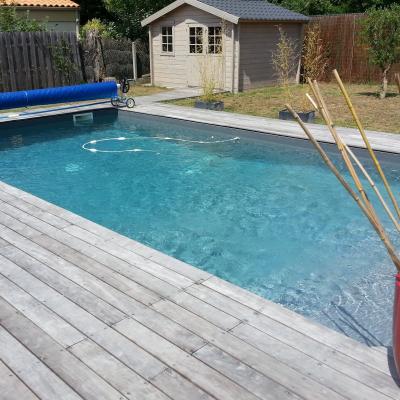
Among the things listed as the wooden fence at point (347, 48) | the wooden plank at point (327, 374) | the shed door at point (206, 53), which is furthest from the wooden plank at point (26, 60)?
the wooden plank at point (327, 374)

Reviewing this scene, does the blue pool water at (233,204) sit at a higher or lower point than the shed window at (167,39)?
lower

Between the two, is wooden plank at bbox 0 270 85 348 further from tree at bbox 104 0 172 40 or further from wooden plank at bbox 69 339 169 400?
tree at bbox 104 0 172 40

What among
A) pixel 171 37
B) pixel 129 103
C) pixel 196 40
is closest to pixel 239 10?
pixel 196 40

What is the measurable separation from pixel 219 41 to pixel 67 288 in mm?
10765

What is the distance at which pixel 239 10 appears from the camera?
41.2ft

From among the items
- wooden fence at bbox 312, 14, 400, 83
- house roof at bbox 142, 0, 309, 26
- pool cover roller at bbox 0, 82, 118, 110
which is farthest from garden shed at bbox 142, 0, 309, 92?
pool cover roller at bbox 0, 82, 118, 110

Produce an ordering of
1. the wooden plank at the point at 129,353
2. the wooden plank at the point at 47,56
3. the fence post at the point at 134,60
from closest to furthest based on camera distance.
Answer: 1. the wooden plank at the point at 129,353
2. the wooden plank at the point at 47,56
3. the fence post at the point at 134,60

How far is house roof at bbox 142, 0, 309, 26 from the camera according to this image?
468 inches

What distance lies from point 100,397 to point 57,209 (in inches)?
103

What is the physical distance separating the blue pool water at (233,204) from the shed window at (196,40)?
4.40 meters

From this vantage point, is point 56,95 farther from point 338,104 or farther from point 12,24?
point 338,104

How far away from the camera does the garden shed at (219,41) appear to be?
12.2 m

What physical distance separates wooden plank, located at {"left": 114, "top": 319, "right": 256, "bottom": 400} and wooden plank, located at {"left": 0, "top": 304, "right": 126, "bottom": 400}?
30 cm

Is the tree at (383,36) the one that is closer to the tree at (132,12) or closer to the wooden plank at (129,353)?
the tree at (132,12)
